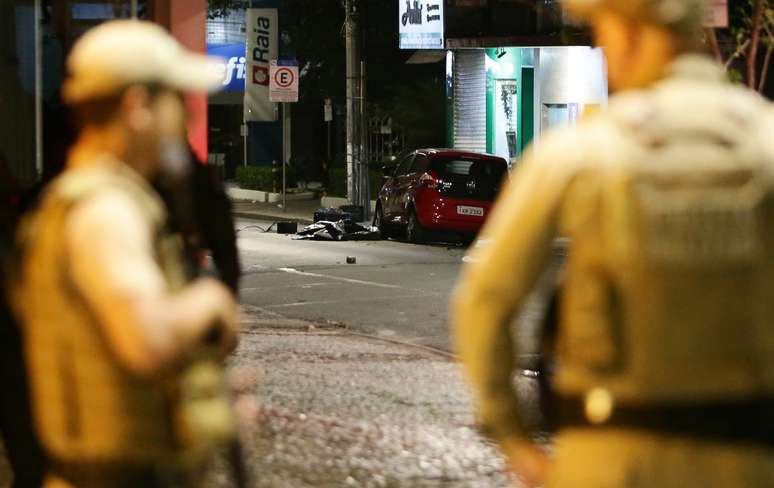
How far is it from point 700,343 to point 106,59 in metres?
1.32

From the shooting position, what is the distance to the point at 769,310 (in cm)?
317

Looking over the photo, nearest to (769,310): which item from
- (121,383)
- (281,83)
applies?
(121,383)

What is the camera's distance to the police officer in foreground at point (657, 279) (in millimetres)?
3121

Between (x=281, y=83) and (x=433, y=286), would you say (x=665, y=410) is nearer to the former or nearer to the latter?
(x=433, y=286)

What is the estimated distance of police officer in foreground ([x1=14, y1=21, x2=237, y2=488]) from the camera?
328cm

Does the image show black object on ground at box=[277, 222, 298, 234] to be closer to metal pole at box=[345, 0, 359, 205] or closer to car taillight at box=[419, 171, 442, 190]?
car taillight at box=[419, 171, 442, 190]

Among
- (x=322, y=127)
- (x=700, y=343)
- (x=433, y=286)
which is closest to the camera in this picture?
(x=700, y=343)

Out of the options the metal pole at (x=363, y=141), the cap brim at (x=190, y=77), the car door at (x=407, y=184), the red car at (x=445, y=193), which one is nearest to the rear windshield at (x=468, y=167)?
the red car at (x=445, y=193)

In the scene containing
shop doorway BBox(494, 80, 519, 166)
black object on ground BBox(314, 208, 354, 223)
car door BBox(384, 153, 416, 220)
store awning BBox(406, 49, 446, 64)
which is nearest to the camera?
car door BBox(384, 153, 416, 220)

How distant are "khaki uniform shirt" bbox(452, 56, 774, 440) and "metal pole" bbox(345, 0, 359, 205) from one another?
27.5 metres

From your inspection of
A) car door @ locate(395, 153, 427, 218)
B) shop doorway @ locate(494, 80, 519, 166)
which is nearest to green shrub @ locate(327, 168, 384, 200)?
shop doorway @ locate(494, 80, 519, 166)

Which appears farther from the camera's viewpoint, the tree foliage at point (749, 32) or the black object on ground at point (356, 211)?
the black object on ground at point (356, 211)

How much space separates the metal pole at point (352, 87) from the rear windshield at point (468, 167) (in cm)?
545

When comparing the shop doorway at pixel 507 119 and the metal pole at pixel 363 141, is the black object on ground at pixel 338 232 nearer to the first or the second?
the metal pole at pixel 363 141
